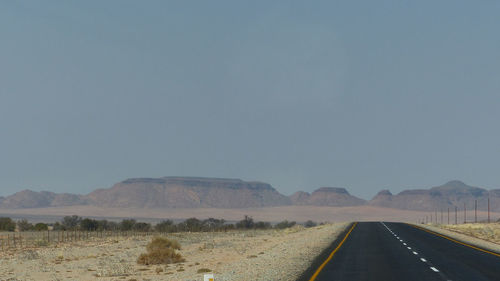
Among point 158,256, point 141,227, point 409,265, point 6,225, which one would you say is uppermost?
point 409,265

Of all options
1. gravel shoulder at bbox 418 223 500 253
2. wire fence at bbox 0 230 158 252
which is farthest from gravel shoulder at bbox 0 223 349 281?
gravel shoulder at bbox 418 223 500 253

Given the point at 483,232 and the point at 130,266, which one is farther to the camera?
the point at 483,232

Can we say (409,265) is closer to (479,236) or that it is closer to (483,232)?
(479,236)

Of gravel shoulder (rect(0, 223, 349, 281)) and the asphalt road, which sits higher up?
the asphalt road

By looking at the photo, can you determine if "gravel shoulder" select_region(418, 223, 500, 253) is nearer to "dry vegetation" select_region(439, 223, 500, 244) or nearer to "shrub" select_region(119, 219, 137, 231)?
"dry vegetation" select_region(439, 223, 500, 244)

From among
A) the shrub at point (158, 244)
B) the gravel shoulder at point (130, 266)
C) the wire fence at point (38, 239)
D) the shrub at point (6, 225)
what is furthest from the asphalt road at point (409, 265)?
the shrub at point (6, 225)

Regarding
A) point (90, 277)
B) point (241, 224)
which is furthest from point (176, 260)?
point (241, 224)

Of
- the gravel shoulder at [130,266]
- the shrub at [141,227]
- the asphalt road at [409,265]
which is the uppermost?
the asphalt road at [409,265]

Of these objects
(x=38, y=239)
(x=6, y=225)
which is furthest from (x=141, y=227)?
(x=38, y=239)

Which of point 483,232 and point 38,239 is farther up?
point 483,232

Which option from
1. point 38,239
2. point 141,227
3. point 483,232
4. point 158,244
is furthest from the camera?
point 141,227

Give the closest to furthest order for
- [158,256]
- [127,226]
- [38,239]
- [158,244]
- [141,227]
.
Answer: [158,256], [158,244], [38,239], [127,226], [141,227]

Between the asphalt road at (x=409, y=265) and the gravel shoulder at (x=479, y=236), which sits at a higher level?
the asphalt road at (x=409, y=265)

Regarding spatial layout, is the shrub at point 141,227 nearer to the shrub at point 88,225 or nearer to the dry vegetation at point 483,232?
the shrub at point 88,225
